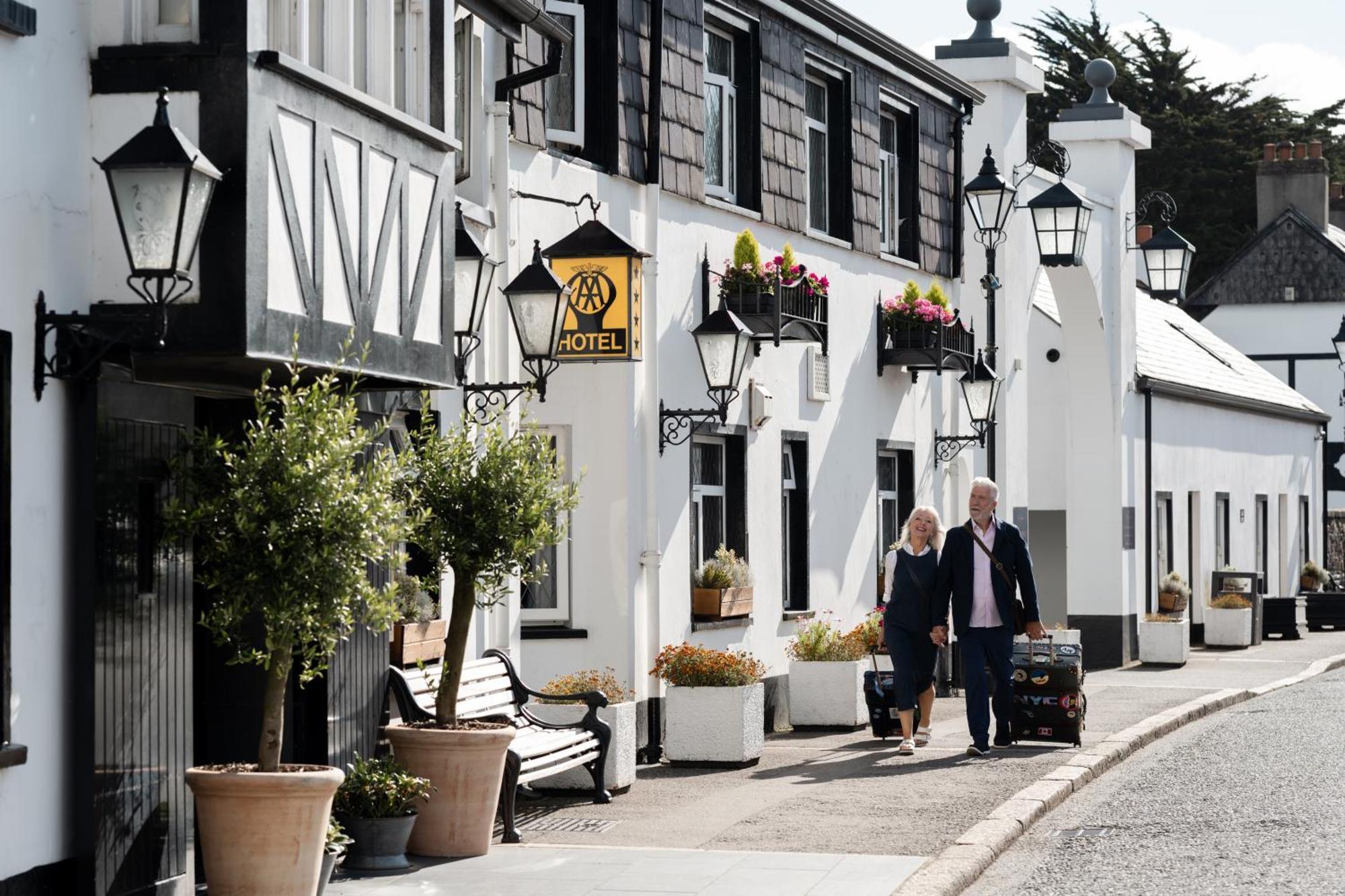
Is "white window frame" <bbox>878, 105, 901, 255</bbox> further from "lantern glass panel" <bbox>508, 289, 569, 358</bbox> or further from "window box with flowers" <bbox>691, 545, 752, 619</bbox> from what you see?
"lantern glass panel" <bbox>508, 289, 569, 358</bbox>

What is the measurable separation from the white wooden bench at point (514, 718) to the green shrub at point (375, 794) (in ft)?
2.95

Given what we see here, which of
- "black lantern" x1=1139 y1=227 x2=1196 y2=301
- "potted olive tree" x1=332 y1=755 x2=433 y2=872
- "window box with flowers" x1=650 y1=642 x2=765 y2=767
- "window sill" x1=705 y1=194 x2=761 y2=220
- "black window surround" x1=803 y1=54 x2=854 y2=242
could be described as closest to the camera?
"potted olive tree" x1=332 y1=755 x2=433 y2=872

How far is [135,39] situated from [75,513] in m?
1.83

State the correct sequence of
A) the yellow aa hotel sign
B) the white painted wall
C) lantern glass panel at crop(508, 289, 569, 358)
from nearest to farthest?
the white painted wall
lantern glass panel at crop(508, 289, 569, 358)
the yellow aa hotel sign

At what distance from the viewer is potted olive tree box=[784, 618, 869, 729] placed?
17047 mm

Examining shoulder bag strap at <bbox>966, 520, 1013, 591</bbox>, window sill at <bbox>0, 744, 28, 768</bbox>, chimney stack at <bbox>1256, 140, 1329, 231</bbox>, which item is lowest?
window sill at <bbox>0, 744, 28, 768</bbox>

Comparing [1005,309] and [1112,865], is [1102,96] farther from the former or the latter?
[1112,865]

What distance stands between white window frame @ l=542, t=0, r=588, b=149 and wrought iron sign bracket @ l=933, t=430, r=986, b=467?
8027 millimetres

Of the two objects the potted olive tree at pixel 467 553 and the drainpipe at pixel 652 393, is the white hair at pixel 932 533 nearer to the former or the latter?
the drainpipe at pixel 652 393

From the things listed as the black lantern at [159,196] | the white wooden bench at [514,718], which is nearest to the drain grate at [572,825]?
the white wooden bench at [514,718]

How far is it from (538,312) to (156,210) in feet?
14.3

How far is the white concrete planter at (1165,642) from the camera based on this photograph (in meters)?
26.9

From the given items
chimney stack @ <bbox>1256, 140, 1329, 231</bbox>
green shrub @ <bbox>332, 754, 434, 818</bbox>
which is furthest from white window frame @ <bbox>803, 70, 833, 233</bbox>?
chimney stack @ <bbox>1256, 140, 1329, 231</bbox>

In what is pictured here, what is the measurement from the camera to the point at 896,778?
1362 cm
